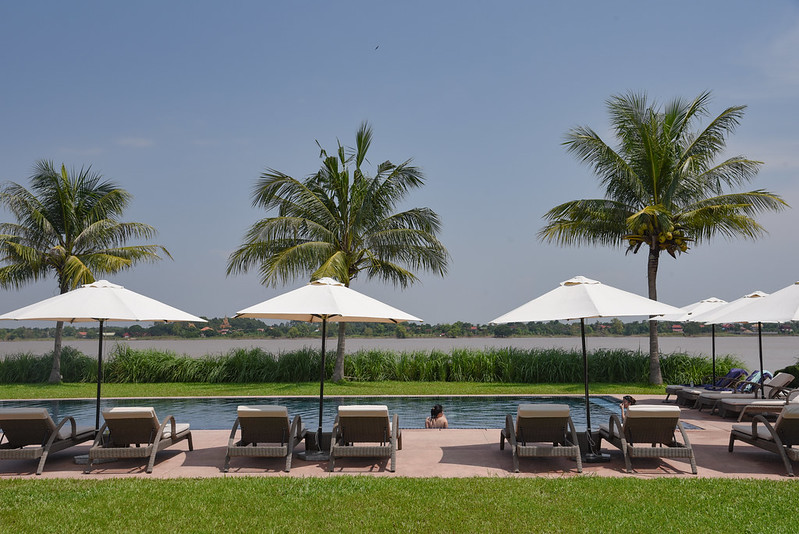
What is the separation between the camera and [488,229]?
27.0 m

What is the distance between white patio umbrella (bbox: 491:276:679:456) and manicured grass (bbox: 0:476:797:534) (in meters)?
1.81

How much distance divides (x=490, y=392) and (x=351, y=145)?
9.67m

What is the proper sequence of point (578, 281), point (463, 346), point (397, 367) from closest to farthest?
1. point (578, 281)
2. point (397, 367)
3. point (463, 346)

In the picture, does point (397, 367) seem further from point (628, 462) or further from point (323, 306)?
point (628, 462)

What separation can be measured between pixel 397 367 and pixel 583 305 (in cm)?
1254

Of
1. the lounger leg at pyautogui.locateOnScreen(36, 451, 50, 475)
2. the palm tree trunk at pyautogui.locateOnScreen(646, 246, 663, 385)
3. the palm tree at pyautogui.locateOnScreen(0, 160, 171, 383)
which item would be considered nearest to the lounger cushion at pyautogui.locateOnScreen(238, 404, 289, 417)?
the lounger leg at pyautogui.locateOnScreen(36, 451, 50, 475)

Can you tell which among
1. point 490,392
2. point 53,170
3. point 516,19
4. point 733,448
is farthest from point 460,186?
point 733,448

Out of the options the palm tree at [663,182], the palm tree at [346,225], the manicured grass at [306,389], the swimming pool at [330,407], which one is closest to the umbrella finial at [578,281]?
the swimming pool at [330,407]

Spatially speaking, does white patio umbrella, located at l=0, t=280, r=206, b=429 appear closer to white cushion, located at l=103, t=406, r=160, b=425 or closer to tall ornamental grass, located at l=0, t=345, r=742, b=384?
white cushion, located at l=103, t=406, r=160, b=425

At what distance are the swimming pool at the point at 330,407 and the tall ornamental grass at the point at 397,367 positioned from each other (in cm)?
380

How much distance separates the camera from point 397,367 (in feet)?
63.1

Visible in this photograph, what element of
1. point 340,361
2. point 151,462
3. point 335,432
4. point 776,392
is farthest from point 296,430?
point 340,361

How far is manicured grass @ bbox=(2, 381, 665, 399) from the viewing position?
15297 mm

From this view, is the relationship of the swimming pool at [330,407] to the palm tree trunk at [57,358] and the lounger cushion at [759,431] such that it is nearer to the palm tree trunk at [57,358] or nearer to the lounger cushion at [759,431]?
the lounger cushion at [759,431]
